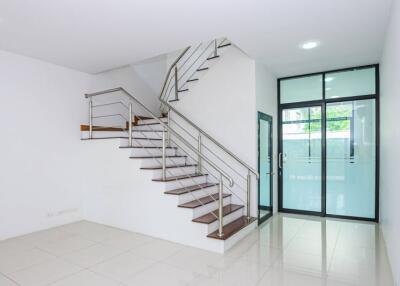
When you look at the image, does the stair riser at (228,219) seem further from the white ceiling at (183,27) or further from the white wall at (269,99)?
the white ceiling at (183,27)

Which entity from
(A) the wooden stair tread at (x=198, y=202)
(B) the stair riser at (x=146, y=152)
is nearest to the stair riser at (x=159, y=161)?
(B) the stair riser at (x=146, y=152)

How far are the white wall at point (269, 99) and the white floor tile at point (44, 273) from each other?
351 centimetres

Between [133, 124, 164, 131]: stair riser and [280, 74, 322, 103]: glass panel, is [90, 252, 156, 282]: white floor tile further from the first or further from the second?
[280, 74, 322, 103]: glass panel

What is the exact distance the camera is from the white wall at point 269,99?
4430mm

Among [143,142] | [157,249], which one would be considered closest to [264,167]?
[143,142]

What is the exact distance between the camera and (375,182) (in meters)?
4.51

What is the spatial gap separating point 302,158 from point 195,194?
2.46 metres

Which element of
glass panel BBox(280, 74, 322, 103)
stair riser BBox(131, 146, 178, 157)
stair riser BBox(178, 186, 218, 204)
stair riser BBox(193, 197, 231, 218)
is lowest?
stair riser BBox(193, 197, 231, 218)

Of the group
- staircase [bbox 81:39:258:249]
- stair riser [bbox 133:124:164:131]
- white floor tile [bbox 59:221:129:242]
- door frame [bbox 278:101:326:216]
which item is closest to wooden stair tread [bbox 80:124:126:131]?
staircase [bbox 81:39:258:249]

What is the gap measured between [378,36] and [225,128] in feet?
8.28

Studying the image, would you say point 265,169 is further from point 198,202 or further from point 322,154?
point 198,202

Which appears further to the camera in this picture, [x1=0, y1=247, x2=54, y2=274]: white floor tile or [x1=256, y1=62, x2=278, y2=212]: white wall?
[x1=256, y1=62, x2=278, y2=212]: white wall

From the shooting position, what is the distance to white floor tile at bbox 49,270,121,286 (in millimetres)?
2523

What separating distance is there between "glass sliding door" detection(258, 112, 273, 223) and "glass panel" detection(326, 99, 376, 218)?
3.63 ft
